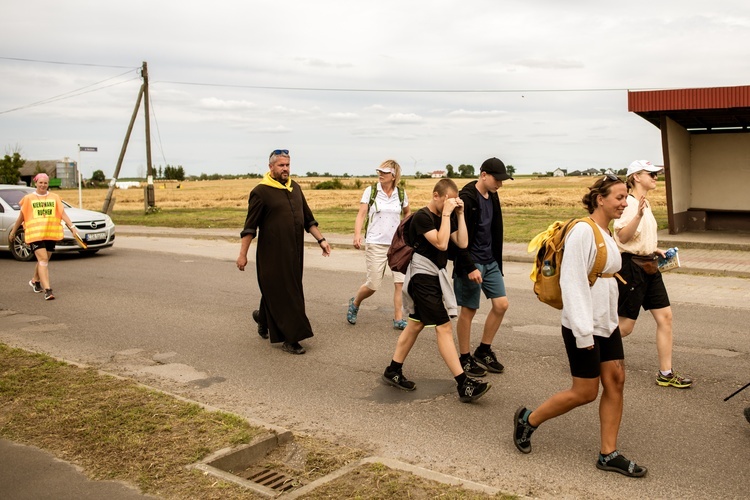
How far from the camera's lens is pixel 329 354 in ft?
24.8

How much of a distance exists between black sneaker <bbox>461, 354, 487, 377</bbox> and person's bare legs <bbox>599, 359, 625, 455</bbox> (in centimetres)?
208

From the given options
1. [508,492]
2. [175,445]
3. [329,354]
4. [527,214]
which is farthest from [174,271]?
[527,214]

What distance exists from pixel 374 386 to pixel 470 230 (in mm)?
1514

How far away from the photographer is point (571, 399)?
14.9 feet

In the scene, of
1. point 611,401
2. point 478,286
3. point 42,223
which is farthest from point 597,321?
point 42,223

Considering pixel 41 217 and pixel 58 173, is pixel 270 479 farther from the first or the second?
pixel 58 173

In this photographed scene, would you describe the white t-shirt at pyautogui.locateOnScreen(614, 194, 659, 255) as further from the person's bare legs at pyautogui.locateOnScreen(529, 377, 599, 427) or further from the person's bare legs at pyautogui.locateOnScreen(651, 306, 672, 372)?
the person's bare legs at pyautogui.locateOnScreen(529, 377, 599, 427)

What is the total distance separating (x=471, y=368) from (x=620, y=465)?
7.30ft

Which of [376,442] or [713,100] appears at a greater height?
[713,100]

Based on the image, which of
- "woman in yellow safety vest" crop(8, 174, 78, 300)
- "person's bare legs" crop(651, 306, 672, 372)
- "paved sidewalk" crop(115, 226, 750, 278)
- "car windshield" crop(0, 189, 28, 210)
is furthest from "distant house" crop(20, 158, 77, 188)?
"person's bare legs" crop(651, 306, 672, 372)

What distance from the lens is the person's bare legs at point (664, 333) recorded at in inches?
239

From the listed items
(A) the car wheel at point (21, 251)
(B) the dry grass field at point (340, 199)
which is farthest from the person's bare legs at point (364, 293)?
(B) the dry grass field at point (340, 199)

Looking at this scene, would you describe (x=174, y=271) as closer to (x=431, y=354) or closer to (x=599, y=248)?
(x=431, y=354)

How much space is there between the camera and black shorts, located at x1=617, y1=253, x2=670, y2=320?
594cm
